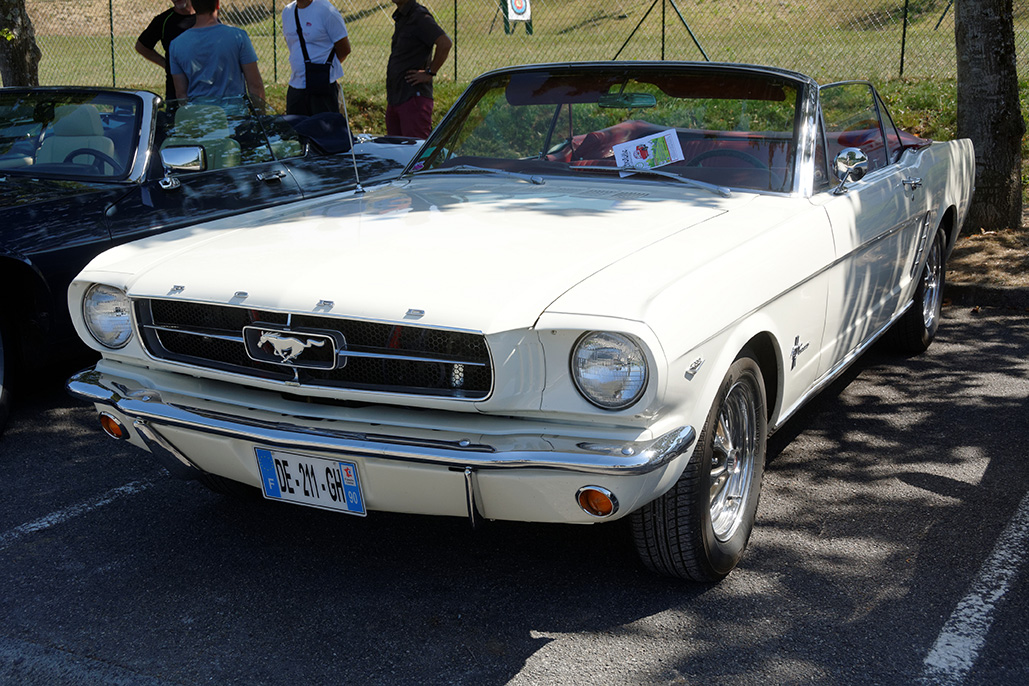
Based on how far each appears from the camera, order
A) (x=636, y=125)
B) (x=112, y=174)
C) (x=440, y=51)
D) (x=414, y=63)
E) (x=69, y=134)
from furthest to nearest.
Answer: (x=414, y=63)
(x=440, y=51)
(x=69, y=134)
(x=112, y=174)
(x=636, y=125)

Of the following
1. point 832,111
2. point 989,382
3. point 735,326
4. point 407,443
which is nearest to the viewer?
point 407,443

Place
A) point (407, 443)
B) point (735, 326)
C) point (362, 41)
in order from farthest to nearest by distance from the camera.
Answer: point (362, 41)
point (735, 326)
point (407, 443)

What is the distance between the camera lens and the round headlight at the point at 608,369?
102 inches

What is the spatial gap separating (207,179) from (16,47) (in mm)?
4797

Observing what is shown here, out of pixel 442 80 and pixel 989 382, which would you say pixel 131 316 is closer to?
pixel 989 382

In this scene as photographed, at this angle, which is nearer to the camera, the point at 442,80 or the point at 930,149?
the point at 930,149

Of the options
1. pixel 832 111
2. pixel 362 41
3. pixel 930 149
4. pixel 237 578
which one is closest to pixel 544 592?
pixel 237 578

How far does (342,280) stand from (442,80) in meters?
14.5

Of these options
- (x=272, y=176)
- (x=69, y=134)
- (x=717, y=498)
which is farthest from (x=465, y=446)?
(x=69, y=134)

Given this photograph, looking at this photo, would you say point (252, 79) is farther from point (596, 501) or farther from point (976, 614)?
point (976, 614)

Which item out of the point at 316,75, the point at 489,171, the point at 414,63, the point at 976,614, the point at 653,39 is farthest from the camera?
the point at 653,39

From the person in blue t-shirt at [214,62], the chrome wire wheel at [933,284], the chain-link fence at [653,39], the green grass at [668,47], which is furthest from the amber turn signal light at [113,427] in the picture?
the chain-link fence at [653,39]

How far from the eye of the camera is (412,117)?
8.84 meters

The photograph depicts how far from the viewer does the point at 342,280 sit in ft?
9.33
